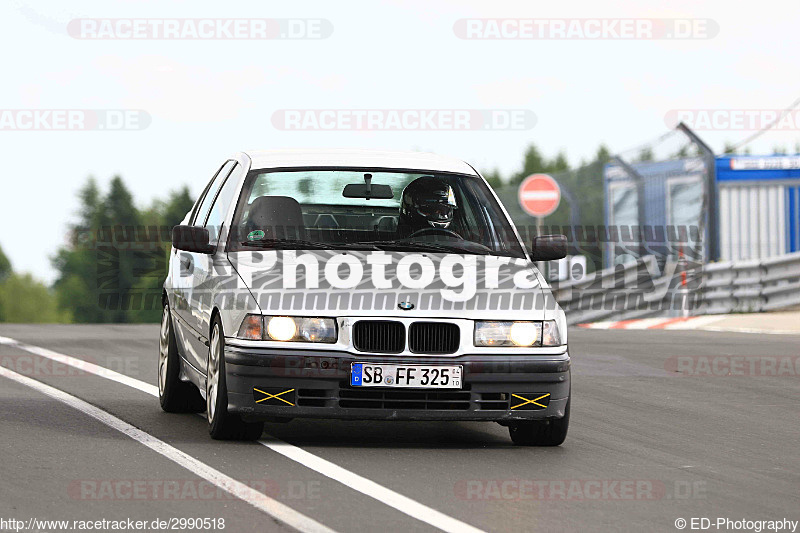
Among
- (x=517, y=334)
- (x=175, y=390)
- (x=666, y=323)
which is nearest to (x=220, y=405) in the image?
(x=517, y=334)

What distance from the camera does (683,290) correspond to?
24.3 m

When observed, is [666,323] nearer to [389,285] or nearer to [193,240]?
[193,240]

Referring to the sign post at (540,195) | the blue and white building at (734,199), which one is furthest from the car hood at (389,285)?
the sign post at (540,195)

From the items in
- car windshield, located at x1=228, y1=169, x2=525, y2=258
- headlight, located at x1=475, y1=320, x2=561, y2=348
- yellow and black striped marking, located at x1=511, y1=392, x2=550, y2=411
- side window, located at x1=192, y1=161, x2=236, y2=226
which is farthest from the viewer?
side window, located at x1=192, y1=161, x2=236, y2=226

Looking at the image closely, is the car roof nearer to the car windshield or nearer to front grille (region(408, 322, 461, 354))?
the car windshield

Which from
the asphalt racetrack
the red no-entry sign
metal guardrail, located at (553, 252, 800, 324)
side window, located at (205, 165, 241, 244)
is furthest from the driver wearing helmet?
the red no-entry sign

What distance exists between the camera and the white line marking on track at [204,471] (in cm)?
635

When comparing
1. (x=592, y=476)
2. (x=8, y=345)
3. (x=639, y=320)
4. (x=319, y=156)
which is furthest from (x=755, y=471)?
(x=639, y=320)

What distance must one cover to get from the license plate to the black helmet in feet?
5.66

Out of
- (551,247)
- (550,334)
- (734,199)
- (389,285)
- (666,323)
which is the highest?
(734,199)

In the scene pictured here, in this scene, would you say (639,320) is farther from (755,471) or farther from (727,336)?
(755,471)

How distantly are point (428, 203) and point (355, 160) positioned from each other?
56 cm

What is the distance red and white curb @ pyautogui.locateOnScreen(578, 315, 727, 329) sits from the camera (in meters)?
22.5

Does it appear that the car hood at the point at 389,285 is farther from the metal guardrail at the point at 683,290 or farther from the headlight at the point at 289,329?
the metal guardrail at the point at 683,290
